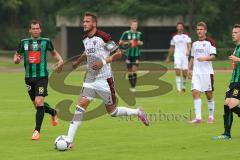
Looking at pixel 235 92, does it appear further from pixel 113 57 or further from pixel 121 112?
pixel 113 57

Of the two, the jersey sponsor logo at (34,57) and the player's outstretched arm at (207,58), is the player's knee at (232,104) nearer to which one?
the player's outstretched arm at (207,58)

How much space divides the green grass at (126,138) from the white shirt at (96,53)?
4.30 feet

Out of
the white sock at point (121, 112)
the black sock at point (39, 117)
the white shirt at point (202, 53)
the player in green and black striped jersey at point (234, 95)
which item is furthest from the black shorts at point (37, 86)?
the white shirt at point (202, 53)

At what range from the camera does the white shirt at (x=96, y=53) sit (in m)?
12.7

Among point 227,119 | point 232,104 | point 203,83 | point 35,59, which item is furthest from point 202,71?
point 35,59

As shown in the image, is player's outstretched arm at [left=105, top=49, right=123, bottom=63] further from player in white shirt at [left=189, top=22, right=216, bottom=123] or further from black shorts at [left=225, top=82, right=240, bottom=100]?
player in white shirt at [left=189, top=22, right=216, bottom=123]

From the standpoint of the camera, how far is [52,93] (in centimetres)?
2619

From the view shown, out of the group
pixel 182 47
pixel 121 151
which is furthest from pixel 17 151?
pixel 182 47

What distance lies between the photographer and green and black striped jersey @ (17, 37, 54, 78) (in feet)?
47.2

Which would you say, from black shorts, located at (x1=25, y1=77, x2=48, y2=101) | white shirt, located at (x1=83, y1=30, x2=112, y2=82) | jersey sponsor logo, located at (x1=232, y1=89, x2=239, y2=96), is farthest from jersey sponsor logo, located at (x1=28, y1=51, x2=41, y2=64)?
jersey sponsor logo, located at (x1=232, y1=89, x2=239, y2=96)

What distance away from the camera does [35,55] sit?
1445 centimetres

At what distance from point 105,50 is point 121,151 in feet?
6.35

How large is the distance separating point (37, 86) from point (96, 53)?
2077mm

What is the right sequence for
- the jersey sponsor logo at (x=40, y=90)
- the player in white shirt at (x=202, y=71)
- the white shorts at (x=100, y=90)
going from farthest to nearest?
the player in white shirt at (x=202, y=71) → the jersey sponsor logo at (x=40, y=90) → the white shorts at (x=100, y=90)
